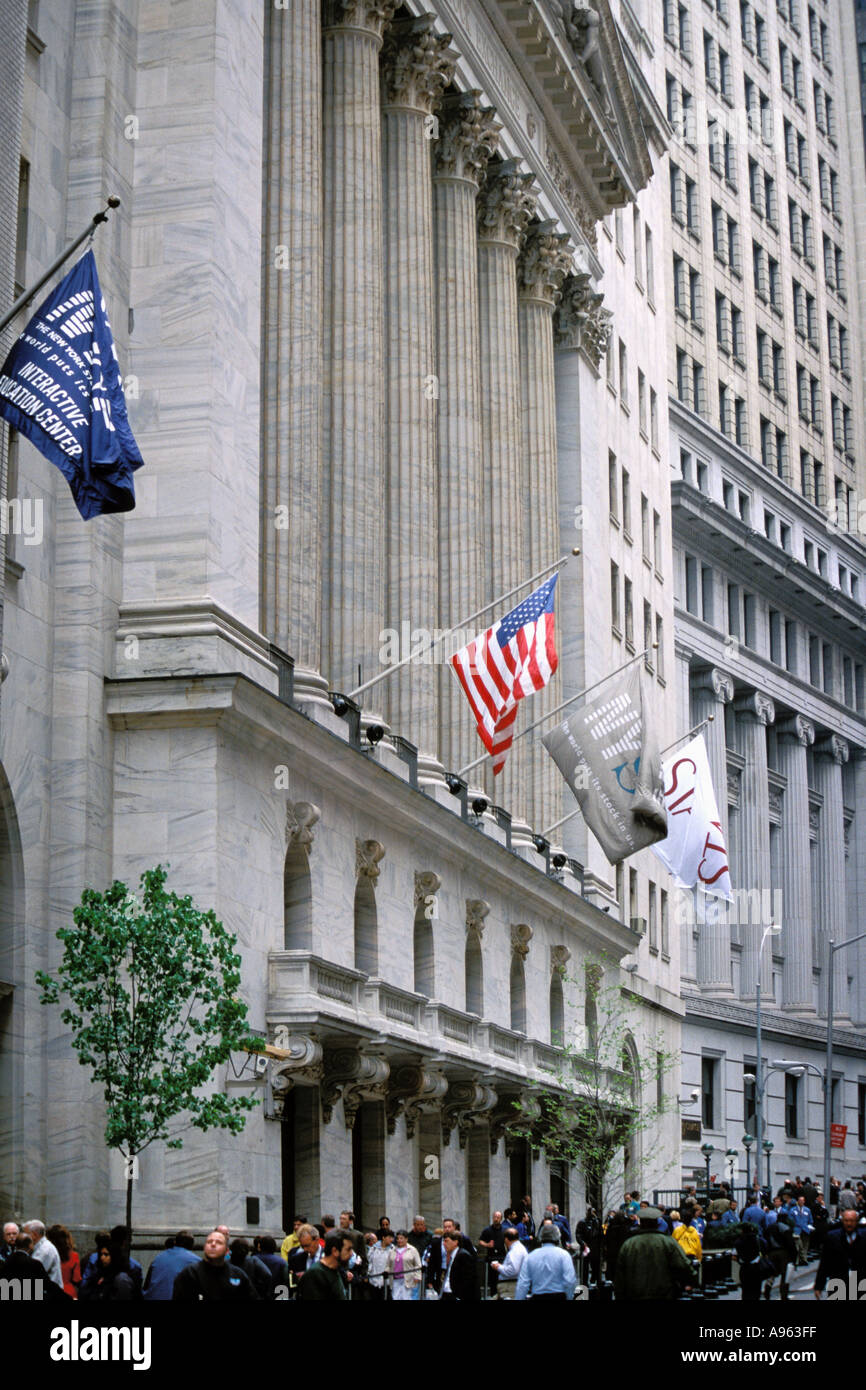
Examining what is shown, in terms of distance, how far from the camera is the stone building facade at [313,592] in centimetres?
3067

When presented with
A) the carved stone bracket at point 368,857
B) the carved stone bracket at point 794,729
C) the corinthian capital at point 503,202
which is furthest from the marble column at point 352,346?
the carved stone bracket at point 794,729

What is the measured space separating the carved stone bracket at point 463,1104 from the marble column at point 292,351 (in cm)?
963

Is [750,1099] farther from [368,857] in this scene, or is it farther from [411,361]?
[368,857]

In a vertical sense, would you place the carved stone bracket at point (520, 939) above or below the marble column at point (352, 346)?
below

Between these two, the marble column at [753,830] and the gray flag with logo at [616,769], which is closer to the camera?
the gray flag with logo at [616,769]

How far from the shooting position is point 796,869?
96062 mm

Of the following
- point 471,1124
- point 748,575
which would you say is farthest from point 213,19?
point 748,575

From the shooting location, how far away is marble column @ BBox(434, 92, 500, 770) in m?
47.8

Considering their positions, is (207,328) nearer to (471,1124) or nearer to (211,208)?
(211,208)

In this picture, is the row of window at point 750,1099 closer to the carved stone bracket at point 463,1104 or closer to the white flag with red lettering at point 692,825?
the white flag with red lettering at point 692,825

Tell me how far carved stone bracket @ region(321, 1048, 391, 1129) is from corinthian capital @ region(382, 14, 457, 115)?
71.4ft

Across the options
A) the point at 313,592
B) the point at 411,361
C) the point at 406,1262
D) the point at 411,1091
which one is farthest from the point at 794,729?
the point at 406,1262

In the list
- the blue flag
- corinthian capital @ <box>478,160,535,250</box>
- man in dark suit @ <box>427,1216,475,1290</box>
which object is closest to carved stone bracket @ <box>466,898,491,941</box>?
man in dark suit @ <box>427,1216,475,1290</box>
